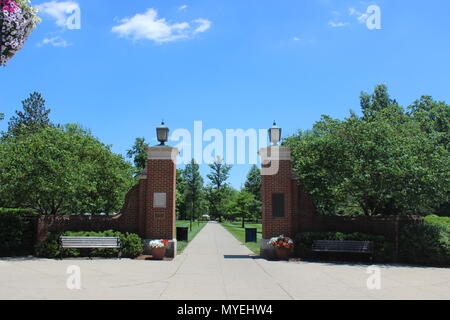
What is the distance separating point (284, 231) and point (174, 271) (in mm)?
5531

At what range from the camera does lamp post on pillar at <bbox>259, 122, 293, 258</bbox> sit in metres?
15.9

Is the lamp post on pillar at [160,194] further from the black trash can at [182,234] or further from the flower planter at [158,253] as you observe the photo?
the black trash can at [182,234]

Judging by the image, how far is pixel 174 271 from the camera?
1201cm

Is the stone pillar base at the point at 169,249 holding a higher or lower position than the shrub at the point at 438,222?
lower

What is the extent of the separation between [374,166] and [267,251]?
5.20 m

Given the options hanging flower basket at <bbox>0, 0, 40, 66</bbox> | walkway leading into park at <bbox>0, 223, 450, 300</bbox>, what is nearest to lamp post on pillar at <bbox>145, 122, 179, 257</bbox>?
walkway leading into park at <bbox>0, 223, 450, 300</bbox>

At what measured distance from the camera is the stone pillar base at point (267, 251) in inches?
616

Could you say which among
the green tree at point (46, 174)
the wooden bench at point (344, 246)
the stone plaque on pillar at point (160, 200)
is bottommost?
the wooden bench at point (344, 246)

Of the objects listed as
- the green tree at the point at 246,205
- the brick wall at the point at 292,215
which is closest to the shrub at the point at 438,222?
the brick wall at the point at 292,215

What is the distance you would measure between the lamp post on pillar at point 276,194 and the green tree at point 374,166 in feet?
5.51

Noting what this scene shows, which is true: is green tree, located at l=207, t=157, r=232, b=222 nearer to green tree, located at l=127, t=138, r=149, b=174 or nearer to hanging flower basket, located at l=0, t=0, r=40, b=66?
green tree, located at l=127, t=138, r=149, b=174
